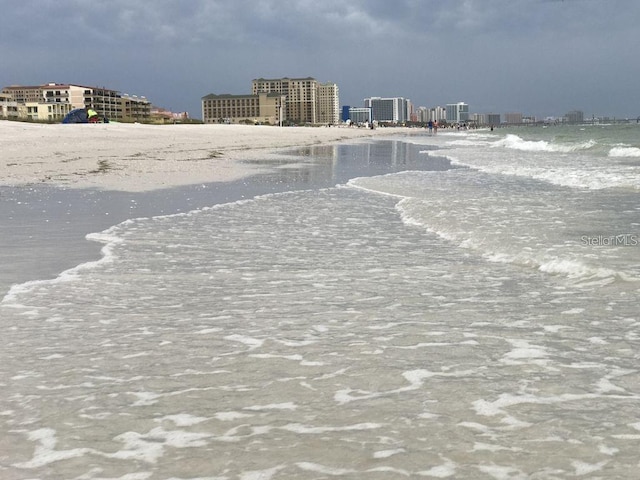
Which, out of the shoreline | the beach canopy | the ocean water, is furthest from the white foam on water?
the beach canopy

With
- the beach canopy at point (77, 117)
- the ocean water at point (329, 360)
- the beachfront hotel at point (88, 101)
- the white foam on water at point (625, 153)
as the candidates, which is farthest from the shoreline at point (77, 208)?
the beachfront hotel at point (88, 101)

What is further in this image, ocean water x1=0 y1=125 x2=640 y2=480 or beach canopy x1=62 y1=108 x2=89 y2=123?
beach canopy x1=62 y1=108 x2=89 y2=123

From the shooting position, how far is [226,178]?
1727 centimetres

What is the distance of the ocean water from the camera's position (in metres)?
2.78

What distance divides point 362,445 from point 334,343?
1.42 m

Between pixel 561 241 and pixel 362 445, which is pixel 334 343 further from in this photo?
pixel 561 241

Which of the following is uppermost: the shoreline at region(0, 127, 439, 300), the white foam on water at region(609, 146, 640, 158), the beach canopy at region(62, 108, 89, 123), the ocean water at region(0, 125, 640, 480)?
the beach canopy at region(62, 108, 89, 123)

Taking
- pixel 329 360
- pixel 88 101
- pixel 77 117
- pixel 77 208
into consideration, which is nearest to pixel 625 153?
pixel 77 208

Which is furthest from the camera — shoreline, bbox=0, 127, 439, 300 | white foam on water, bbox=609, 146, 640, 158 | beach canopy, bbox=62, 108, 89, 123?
beach canopy, bbox=62, 108, 89, 123

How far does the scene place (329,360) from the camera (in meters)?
3.94

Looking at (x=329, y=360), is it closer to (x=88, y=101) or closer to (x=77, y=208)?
(x=77, y=208)

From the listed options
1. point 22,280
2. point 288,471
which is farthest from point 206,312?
point 288,471

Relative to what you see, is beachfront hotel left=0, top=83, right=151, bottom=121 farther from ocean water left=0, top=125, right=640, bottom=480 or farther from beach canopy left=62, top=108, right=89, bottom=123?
ocean water left=0, top=125, right=640, bottom=480

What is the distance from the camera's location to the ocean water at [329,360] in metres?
2.78
